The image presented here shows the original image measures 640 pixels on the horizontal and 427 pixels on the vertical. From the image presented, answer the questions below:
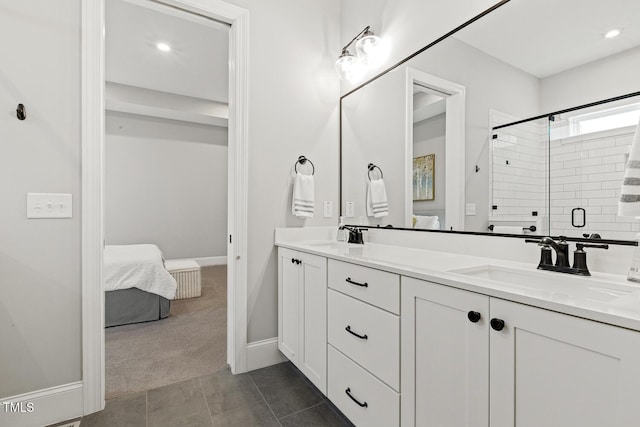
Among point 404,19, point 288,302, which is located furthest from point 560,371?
point 404,19

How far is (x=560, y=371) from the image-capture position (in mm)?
701

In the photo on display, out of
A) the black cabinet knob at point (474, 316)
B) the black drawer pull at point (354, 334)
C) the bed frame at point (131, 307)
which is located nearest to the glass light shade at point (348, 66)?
the black drawer pull at point (354, 334)

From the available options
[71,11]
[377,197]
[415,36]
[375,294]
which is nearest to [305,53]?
[415,36]

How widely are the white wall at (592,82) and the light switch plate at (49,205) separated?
2255 millimetres

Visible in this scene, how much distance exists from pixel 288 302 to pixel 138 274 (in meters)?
1.74

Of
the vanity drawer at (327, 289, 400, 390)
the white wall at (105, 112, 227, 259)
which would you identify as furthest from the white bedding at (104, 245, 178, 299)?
the white wall at (105, 112, 227, 259)

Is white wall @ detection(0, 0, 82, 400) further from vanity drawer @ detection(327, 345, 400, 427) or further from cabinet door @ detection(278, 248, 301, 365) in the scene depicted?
vanity drawer @ detection(327, 345, 400, 427)

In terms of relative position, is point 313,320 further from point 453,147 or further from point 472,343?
point 453,147

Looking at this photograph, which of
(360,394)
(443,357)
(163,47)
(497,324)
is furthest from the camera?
(163,47)

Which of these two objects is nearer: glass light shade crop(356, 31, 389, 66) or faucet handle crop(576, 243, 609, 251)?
faucet handle crop(576, 243, 609, 251)

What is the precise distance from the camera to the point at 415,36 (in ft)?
5.87

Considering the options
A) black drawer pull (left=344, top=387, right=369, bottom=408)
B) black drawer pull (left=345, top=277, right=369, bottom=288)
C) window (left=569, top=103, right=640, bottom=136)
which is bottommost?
black drawer pull (left=344, top=387, right=369, bottom=408)

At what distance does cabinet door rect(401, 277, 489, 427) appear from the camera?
855 mm

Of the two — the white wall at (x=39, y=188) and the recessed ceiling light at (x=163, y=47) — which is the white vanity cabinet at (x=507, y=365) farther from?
the recessed ceiling light at (x=163, y=47)
